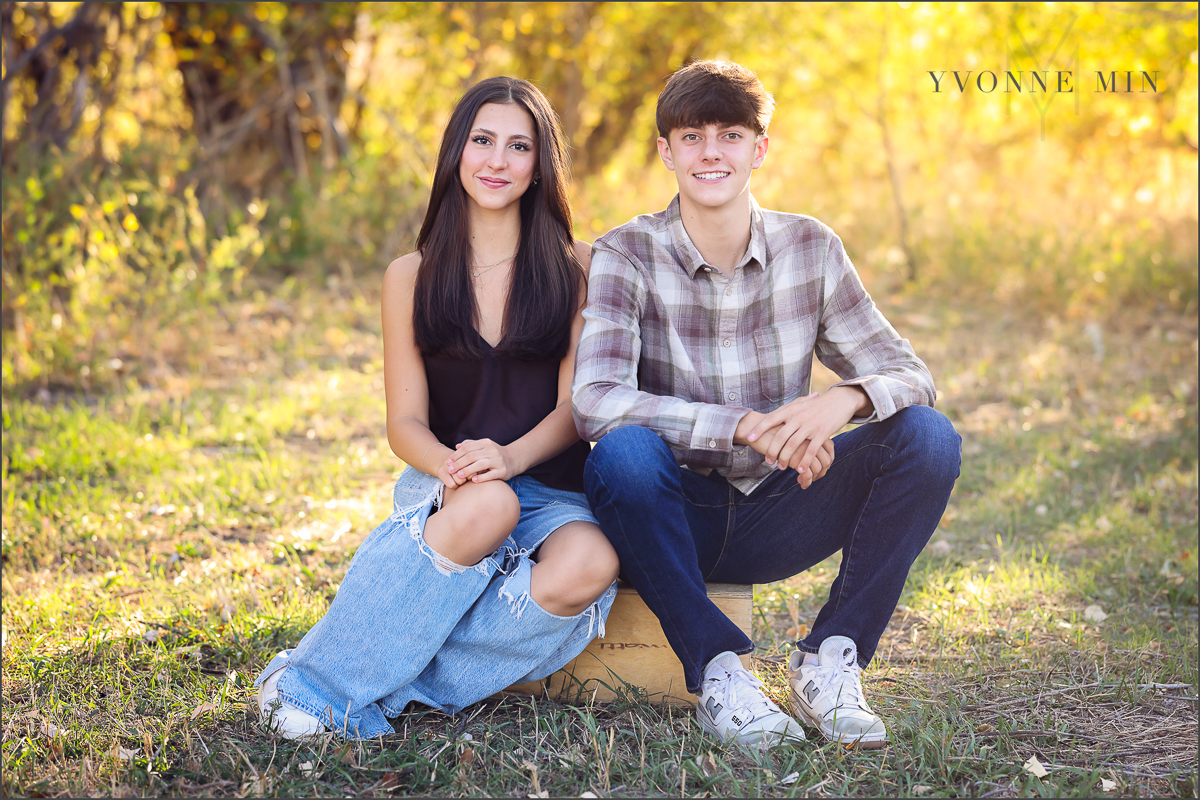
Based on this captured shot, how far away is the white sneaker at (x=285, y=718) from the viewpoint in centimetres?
202

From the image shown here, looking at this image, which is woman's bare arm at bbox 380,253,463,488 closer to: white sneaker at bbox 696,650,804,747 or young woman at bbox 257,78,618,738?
young woman at bbox 257,78,618,738

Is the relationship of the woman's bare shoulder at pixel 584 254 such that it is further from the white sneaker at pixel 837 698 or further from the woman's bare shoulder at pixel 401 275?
the white sneaker at pixel 837 698

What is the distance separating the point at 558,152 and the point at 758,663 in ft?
4.54

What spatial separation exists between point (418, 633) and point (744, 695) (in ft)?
2.26

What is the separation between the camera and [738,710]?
6.59 feet

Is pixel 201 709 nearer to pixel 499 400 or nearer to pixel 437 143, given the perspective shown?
pixel 499 400

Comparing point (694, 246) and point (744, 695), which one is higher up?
point (694, 246)

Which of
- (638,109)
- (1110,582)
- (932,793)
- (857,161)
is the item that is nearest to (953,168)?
(857,161)

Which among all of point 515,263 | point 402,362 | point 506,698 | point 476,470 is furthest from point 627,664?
point 515,263

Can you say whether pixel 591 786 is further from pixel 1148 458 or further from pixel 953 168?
pixel 953 168

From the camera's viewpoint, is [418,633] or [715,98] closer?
[418,633]

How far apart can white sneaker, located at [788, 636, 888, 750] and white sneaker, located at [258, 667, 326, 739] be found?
1016 millimetres

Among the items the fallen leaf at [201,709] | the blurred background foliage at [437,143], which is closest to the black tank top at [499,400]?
the fallen leaf at [201,709]

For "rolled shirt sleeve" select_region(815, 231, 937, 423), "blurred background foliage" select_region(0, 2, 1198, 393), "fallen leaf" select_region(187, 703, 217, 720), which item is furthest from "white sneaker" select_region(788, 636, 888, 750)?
"blurred background foliage" select_region(0, 2, 1198, 393)
